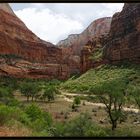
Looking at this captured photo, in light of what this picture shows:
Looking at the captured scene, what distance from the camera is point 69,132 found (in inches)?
518

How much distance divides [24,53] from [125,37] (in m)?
39.1

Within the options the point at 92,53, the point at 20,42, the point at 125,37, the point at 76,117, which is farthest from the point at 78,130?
the point at 20,42

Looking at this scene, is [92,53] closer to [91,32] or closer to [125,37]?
[125,37]

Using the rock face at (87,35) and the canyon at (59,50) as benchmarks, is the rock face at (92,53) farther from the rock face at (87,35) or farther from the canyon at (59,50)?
the rock face at (87,35)

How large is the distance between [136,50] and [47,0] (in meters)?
67.1

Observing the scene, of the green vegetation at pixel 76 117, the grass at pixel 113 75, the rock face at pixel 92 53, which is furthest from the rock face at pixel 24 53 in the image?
the green vegetation at pixel 76 117

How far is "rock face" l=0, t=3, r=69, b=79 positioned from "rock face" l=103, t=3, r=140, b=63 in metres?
21.9

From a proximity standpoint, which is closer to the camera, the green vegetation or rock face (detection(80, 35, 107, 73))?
the green vegetation

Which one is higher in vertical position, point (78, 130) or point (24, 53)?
point (24, 53)

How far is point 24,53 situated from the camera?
343 feet

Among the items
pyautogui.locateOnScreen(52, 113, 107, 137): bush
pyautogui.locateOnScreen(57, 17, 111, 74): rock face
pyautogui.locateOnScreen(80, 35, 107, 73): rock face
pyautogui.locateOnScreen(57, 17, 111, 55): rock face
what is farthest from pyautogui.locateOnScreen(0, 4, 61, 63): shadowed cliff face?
pyautogui.locateOnScreen(52, 113, 107, 137): bush

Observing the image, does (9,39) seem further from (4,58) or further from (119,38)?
(119,38)

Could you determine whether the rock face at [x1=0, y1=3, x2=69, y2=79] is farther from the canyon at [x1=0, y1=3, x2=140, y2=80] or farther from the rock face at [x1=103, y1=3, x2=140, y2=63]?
the rock face at [x1=103, y1=3, x2=140, y2=63]

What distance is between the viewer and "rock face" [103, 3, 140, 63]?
70.6 m
